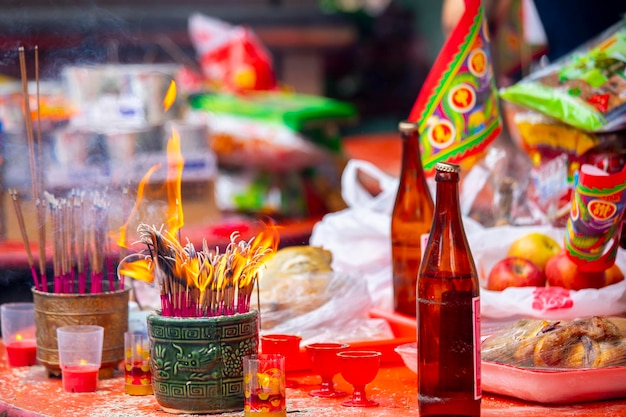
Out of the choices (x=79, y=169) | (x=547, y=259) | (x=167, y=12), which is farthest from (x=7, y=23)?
(x=547, y=259)

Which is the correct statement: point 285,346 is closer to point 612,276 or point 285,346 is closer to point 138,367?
point 138,367

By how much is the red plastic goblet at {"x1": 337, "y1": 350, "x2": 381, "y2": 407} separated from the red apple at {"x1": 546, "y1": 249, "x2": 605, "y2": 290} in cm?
53

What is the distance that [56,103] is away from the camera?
163 inches

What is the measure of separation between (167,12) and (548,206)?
4826 millimetres

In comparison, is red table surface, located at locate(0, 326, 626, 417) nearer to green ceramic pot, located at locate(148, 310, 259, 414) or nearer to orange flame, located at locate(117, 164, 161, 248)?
green ceramic pot, located at locate(148, 310, 259, 414)

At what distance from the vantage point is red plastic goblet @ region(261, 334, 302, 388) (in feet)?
6.58

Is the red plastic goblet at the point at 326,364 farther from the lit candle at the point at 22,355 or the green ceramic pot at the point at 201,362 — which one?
the lit candle at the point at 22,355

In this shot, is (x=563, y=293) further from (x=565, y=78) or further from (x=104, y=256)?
(x=104, y=256)

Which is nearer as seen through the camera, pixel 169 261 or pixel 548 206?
pixel 169 261

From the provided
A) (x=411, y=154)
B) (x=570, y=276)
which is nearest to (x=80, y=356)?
(x=411, y=154)

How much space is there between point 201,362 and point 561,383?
0.56 meters

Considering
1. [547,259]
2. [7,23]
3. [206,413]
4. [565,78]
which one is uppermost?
[7,23]

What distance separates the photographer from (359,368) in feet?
5.93

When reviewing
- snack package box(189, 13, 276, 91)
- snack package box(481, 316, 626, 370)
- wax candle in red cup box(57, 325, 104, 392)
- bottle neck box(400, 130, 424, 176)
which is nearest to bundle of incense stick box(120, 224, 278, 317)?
wax candle in red cup box(57, 325, 104, 392)
